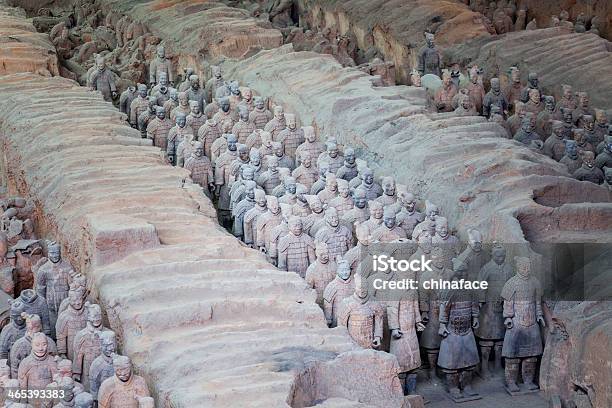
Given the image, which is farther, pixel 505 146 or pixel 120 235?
pixel 505 146

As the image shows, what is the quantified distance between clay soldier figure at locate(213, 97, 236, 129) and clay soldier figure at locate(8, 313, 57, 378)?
5.81 meters

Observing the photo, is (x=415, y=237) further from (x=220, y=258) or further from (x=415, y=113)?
(x=415, y=113)

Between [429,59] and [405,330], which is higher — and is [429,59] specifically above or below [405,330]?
below

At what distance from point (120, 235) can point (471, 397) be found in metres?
3.33

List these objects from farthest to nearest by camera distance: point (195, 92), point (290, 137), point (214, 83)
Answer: point (214, 83) < point (195, 92) < point (290, 137)

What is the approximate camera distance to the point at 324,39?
2002cm

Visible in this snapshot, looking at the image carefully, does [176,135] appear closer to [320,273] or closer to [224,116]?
[224,116]

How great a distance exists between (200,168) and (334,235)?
295 cm

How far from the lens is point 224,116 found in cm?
1631

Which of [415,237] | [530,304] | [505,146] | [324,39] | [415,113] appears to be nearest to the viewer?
[530,304]

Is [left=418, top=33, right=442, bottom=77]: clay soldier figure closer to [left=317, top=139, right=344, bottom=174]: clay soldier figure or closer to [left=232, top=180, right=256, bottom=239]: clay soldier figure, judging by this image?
[left=317, top=139, right=344, bottom=174]: clay soldier figure

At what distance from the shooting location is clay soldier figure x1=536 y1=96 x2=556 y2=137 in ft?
52.2

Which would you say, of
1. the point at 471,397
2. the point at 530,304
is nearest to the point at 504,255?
the point at 530,304

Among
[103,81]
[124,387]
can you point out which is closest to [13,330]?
[124,387]
